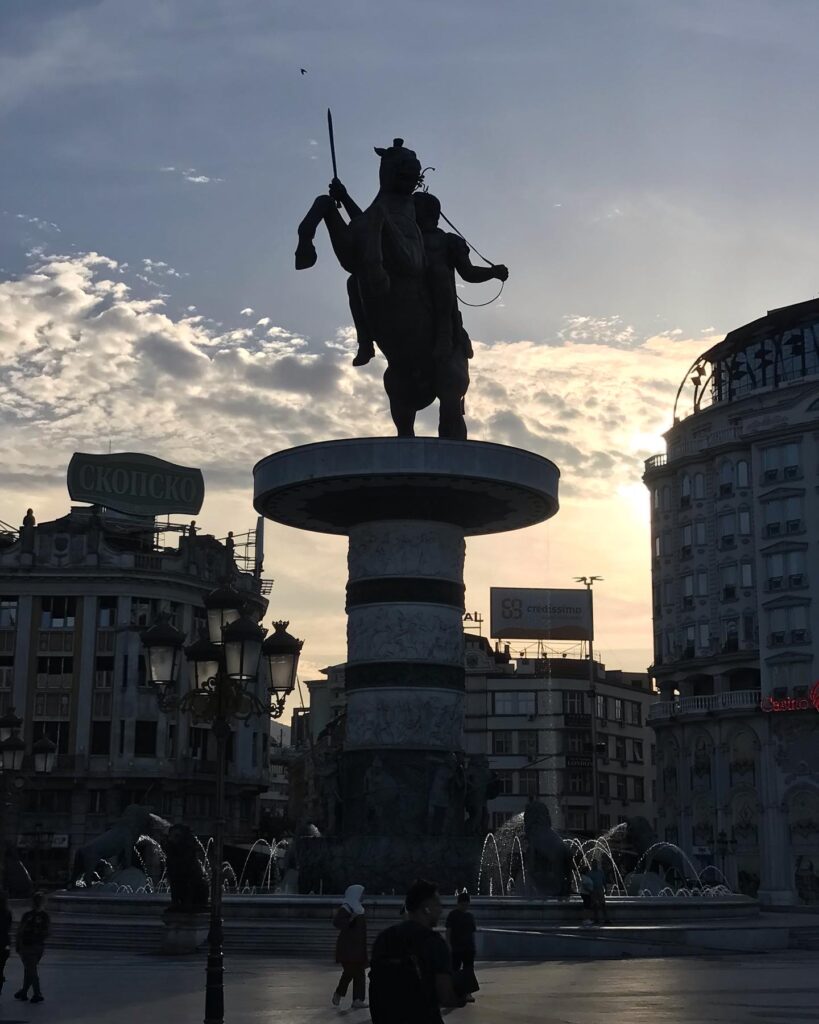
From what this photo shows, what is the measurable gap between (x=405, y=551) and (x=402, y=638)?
6.39 feet

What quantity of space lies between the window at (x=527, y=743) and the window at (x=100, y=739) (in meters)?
37.4

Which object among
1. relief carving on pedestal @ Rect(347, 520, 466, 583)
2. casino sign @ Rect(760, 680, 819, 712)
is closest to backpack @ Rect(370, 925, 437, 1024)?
relief carving on pedestal @ Rect(347, 520, 466, 583)

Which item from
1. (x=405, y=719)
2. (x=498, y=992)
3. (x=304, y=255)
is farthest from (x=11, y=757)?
(x=498, y=992)

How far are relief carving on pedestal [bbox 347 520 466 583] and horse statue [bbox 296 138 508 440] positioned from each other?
2.22 m

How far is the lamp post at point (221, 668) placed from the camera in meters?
18.3

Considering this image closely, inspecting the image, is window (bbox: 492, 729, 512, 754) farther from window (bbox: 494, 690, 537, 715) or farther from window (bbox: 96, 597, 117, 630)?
window (bbox: 96, 597, 117, 630)

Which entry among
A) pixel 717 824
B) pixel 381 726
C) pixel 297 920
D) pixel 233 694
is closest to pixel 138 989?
pixel 233 694

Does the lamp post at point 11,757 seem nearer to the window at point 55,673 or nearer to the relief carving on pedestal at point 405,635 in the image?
the relief carving on pedestal at point 405,635

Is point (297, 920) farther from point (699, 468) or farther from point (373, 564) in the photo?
point (699, 468)

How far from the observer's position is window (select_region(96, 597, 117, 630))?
8488 cm

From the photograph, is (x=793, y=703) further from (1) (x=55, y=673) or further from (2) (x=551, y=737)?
(1) (x=55, y=673)

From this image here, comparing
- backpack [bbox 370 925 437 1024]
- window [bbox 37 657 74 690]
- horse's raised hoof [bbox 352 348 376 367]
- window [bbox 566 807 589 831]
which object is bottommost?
backpack [bbox 370 925 437 1024]

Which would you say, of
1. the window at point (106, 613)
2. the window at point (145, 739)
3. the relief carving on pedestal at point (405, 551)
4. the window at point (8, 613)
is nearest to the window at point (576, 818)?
the window at point (145, 739)

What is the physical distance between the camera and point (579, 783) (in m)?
110
